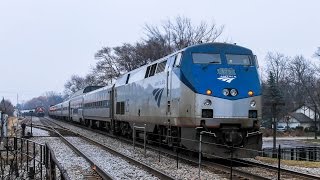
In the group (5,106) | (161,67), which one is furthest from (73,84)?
(161,67)

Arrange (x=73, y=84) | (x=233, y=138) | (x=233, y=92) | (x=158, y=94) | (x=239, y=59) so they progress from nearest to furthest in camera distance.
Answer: (x=233, y=138), (x=233, y=92), (x=239, y=59), (x=158, y=94), (x=73, y=84)


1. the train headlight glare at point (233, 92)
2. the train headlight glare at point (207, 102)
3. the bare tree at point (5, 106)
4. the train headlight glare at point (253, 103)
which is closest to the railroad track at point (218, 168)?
the train headlight glare at point (207, 102)

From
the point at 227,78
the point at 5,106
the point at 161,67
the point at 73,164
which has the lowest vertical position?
the point at 73,164

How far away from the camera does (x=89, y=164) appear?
16953mm

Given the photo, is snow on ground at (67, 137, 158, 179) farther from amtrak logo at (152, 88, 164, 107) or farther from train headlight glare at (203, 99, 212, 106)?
train headlight glare at (203, 99, 212, 106)

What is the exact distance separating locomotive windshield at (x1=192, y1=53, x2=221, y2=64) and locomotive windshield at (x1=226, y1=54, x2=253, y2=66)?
404mm

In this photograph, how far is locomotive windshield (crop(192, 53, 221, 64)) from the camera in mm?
A: 16716

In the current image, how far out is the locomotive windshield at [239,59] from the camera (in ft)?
55.8

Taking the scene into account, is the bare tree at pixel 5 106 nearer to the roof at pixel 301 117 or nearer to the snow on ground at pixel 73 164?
the snow on ground at pixel 73 164

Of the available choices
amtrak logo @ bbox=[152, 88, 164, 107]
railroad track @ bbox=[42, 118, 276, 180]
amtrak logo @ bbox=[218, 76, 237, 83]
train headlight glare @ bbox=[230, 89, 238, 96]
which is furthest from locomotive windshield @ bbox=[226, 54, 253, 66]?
railroad track @ bbox=[42, 118, 276, 180]

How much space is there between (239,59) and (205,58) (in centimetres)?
127

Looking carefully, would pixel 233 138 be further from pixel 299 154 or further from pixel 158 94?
pixel 299 154

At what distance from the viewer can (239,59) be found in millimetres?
17219

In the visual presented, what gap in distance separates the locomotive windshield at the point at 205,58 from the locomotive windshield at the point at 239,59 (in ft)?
1.33
